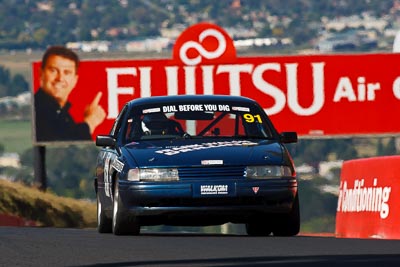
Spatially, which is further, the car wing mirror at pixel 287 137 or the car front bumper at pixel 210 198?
the car wing mirror at pixel 287 137

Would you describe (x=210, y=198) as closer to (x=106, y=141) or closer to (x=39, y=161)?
(x=106, y=141)

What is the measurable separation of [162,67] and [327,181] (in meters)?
60.1

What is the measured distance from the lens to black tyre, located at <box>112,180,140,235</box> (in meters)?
17.0

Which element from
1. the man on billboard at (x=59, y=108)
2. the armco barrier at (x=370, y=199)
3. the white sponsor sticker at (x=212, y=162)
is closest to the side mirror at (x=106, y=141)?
the white sponsor sticker at (x=212, y=162)

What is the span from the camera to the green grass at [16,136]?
12712 cm

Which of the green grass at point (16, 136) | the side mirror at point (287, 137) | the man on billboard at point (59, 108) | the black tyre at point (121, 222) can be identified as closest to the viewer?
the black tyre at point (121, 222)

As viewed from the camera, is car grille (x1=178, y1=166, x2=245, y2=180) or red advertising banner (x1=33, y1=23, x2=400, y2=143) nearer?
car grille (x1=178, y1=166, x2=245, y2=180)

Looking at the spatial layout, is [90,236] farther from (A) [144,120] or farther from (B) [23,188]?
(B) [23,188]

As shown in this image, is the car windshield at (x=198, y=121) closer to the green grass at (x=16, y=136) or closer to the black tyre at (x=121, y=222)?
the black tyre at (x=121, y=222)

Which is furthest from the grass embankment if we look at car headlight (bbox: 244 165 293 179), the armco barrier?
car headlight (bbox: 244 165 293 179)

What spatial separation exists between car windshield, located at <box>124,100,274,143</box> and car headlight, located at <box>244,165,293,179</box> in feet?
3.70

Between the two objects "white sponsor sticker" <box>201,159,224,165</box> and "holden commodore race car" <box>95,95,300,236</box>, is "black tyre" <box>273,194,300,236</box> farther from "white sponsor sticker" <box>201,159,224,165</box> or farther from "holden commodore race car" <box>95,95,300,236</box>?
"white sponsor sticker" <box>201,159,224,165</box>

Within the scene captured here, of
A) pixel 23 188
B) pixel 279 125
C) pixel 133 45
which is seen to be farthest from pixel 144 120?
pixel 133 45

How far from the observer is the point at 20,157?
12650 centimetres
